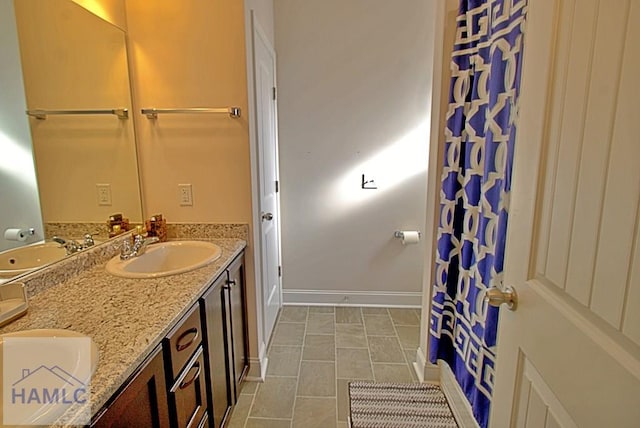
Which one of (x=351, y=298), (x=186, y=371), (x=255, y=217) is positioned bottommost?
(x=351, y=298)

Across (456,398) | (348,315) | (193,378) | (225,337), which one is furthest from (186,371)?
(348,315)

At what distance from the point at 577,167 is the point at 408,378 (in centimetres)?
182

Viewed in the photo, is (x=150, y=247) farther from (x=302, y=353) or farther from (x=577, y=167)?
(x=577, y=167)

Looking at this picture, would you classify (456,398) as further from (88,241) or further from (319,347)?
(88,241)

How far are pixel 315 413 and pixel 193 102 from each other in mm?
1808

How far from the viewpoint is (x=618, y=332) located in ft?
1.81

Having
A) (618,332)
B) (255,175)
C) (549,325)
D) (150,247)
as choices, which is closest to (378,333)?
(255,175)

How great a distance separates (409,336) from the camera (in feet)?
8.39

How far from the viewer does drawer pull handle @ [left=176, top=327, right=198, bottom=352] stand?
1131 millimetres

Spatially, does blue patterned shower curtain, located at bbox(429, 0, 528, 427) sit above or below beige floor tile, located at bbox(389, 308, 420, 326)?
above

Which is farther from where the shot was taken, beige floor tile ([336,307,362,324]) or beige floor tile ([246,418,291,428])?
beige floor tile ([336,307,362,324])

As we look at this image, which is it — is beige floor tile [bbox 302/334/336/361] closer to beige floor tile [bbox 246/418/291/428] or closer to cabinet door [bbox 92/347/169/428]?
beige floor tile [bbox 246/418/291/428]

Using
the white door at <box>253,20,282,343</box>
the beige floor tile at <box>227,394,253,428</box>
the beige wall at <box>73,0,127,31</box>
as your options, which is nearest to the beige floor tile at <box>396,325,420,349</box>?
the white door at <box>253,20,282,343</box>

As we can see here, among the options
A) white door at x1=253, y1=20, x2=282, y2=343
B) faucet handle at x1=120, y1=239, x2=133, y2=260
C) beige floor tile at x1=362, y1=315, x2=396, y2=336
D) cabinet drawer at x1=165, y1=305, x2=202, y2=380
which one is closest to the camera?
cabinet drawer at x1=165, y1=305, x2=202, y2=380
